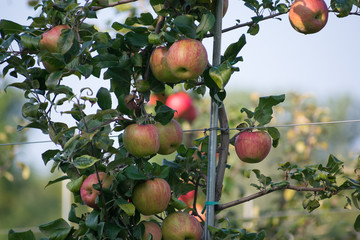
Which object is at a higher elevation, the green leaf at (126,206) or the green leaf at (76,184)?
the green leaf at (76,184)

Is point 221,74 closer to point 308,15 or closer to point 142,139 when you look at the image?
point 142,139

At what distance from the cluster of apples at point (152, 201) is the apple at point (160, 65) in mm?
180

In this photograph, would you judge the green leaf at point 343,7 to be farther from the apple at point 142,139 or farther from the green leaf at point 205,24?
the apple at point 142,139

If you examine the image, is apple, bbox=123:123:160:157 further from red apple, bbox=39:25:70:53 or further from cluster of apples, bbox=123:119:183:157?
red apple, bbox=39:25:70:53

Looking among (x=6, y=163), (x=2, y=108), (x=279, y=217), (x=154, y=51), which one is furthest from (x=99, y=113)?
A: (x=2, y=108)

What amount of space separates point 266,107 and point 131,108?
25 cm

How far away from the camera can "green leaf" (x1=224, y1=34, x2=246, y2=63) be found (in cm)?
88

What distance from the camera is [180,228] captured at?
2.89 feet

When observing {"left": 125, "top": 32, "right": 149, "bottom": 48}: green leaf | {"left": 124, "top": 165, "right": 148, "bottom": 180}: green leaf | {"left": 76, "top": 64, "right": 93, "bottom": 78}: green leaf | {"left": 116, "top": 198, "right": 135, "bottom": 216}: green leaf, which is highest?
{"left": 125, "top": 32, "right": 149, "bottom": 48}: green leaf

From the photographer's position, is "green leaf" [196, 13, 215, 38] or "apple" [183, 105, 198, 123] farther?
"apple" [183, 105, 198, 123]

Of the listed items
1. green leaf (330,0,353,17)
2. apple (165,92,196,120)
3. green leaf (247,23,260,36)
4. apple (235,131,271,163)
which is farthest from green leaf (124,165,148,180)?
apple (165,92,196,120)

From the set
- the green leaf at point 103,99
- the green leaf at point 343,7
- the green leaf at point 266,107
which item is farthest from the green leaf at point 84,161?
the green leaf at point 343,7

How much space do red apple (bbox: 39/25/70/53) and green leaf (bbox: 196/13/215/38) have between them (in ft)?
0.84

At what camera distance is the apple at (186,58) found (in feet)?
2.65
